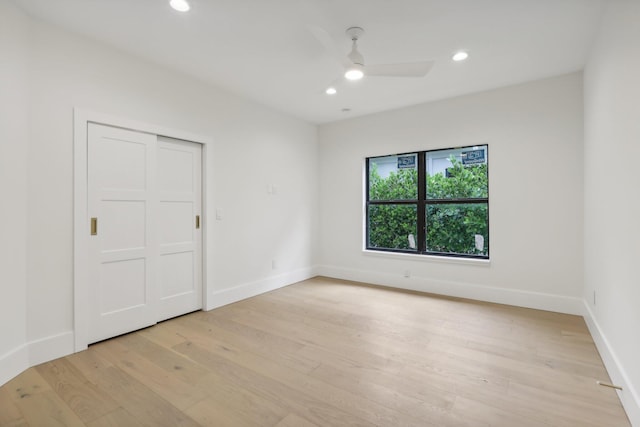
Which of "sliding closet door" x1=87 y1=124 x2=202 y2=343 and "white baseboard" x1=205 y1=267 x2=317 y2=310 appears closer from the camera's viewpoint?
"sliding closet door" x1=87 y1=124 x2=202 y2=343

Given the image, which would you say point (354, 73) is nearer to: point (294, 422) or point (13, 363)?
point (294, 422)

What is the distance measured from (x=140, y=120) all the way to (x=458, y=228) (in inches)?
158

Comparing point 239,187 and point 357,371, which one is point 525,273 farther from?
point 239,187

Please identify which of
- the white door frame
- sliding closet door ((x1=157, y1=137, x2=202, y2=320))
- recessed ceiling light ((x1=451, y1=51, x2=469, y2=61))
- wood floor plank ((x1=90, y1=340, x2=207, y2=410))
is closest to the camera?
wood floor plank ((x1=90, y1=340, x2=207, y2=410))

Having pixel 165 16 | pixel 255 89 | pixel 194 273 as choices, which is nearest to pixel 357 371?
pixel 194 273

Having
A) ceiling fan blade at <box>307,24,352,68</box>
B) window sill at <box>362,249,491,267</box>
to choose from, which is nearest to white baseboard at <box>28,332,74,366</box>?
ceiling fan blade at <box>307,24,352,68</box>

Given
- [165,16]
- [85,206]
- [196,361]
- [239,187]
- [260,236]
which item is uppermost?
[165,16]

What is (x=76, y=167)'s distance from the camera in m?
2.45

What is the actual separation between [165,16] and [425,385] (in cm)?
328

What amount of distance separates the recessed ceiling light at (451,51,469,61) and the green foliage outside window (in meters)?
1.49

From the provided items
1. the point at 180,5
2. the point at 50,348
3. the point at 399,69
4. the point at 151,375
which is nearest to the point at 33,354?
the point at 50,348

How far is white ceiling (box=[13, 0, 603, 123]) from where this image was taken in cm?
216

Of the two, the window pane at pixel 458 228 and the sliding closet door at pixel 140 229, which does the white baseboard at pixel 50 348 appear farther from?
the window pane at pixel 458 228

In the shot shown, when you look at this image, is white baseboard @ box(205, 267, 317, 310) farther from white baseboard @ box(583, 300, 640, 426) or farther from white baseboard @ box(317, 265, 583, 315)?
white baseboard @ box(583, 300, 640, 426)
